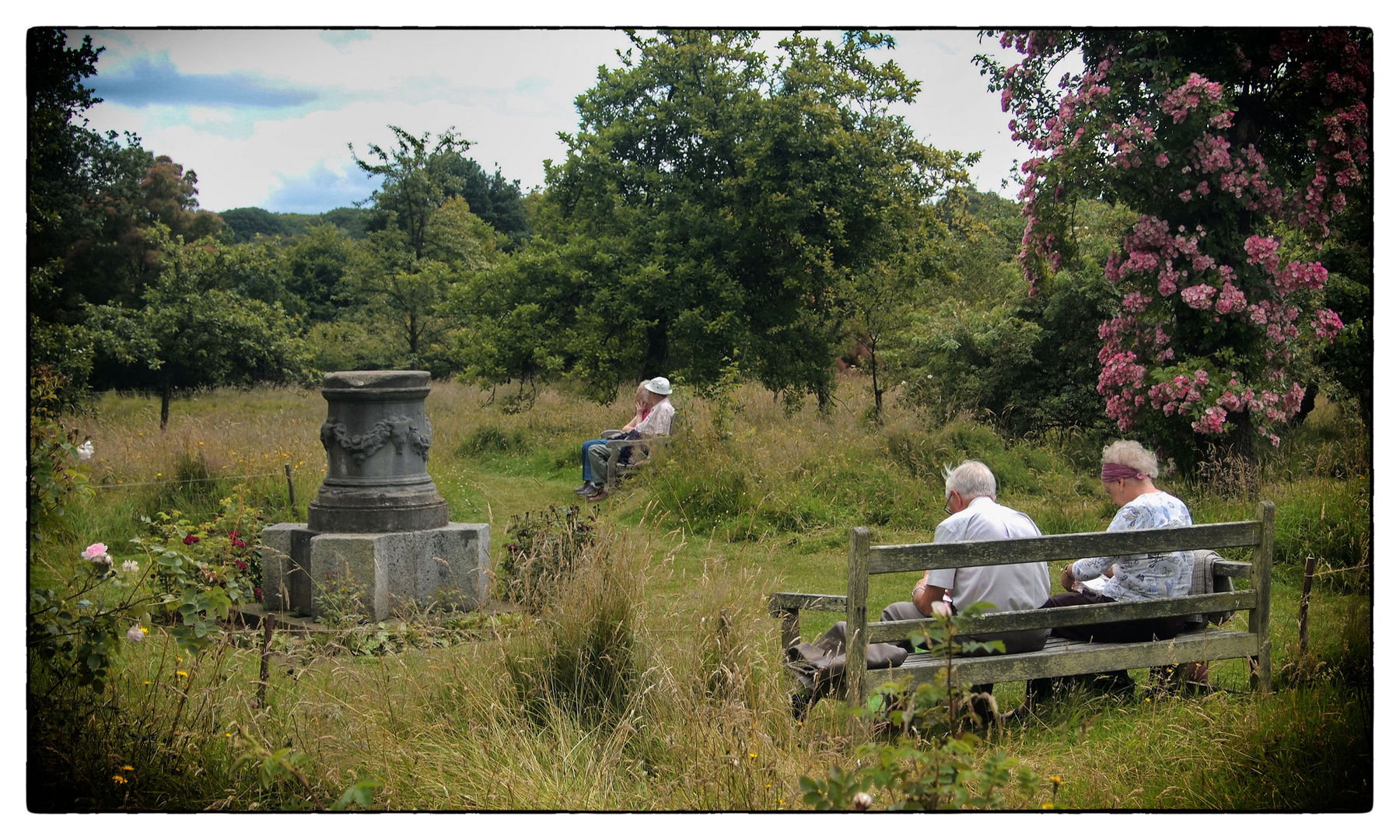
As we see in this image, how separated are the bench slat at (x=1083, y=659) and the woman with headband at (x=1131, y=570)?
0.30 feet

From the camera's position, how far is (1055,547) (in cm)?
383

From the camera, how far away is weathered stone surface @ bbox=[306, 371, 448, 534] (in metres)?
6.21

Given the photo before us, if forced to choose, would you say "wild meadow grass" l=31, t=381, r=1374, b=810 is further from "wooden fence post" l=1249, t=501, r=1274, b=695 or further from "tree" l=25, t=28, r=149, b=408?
"tree" l=25, t=28, r=149, b=408

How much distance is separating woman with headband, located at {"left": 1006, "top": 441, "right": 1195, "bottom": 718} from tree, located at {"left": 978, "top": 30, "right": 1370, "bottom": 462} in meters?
1.91

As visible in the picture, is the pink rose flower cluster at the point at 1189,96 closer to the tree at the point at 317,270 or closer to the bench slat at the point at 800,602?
the bench slat at the point at 800,602

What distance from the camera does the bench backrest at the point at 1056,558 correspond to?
11.8 feet

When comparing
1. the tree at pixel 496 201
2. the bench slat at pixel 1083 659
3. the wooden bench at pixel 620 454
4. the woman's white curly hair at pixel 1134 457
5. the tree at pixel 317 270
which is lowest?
the bench slat at pixel 1083 659

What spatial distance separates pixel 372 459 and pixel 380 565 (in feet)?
2.23

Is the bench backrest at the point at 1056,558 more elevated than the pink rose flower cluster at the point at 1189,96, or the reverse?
the pink rose flower cluster at the point at 1189,96

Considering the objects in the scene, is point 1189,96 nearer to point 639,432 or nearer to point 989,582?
point 989,582

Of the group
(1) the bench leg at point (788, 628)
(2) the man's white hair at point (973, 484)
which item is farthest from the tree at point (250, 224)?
(2) the man's white hair at point (973, 484)

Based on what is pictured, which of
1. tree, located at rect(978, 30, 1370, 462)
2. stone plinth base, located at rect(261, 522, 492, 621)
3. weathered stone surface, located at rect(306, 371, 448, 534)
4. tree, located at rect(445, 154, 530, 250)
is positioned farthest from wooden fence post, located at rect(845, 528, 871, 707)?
tree, located at rect(445, 154, 530, 250)

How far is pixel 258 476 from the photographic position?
9320 mm

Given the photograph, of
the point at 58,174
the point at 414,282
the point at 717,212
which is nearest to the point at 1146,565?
the point at 58,174
